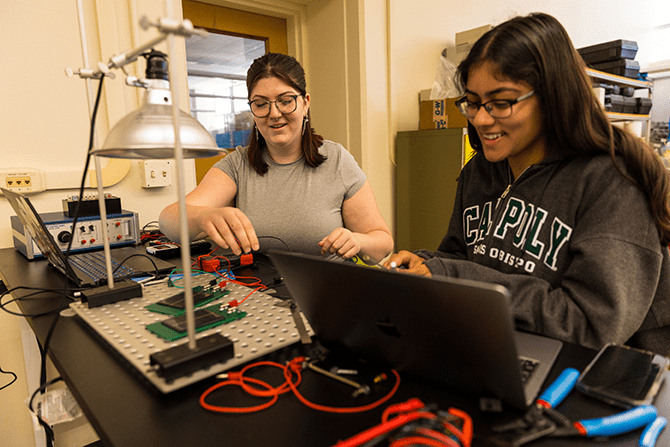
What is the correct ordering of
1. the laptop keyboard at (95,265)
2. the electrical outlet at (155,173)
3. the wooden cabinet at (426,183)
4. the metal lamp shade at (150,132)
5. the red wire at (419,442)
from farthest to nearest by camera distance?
1. the wooden cabinet at (426,183)
2. the electrical outlet at (155,173)
3. the laptop keyboard at (95,265)
4. the metal lamp shade at (150,132)
5. the red wire at (419,442)

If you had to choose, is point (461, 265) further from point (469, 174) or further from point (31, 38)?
point (31, 38)

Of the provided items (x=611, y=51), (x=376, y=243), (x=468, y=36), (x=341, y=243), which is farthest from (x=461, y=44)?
(x=341, y=243)

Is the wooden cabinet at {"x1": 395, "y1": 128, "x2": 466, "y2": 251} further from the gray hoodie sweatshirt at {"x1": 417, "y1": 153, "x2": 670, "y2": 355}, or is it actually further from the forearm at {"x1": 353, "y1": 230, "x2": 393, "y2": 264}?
the gray hoodie sweatshirt at {"x1": 417, "y1": 153, "x2": 670, "y2": 355}

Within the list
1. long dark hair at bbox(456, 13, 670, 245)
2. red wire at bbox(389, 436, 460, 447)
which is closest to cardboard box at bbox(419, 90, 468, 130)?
long dark hair at bbox(456, 13, 670, 245)

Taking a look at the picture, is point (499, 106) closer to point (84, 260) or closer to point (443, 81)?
point (84, 260)

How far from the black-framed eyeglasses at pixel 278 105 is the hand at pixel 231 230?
1.63 ft

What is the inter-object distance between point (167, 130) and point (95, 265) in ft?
2.61

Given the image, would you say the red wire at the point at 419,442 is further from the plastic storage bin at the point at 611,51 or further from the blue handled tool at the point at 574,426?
the plastic storage bin at the point at 611,51

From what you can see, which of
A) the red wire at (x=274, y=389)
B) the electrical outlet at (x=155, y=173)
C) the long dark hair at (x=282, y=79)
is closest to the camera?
the red wire at (x=274, y=389)

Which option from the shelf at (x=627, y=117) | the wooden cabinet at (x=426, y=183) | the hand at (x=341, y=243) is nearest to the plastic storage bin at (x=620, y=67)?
the shelf at (x=627, y=117)

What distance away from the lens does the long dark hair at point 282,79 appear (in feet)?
4.63

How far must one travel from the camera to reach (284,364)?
2.14 ft

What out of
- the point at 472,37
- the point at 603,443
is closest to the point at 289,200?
the point at 603,443

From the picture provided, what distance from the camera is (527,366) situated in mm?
586
